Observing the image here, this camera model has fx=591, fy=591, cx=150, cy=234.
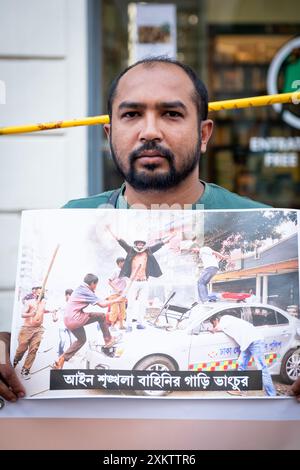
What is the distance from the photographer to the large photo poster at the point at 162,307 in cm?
133

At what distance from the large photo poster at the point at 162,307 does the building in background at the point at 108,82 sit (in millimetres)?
284

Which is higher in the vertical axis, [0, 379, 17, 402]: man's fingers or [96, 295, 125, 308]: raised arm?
[96, 295, 125, 308]: raised arm

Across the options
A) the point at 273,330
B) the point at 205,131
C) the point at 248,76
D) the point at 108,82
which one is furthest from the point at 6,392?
the point at 248,76

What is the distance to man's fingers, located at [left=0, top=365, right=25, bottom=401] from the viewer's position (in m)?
1.35

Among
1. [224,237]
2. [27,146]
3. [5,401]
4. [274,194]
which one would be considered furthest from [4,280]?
[274,194]

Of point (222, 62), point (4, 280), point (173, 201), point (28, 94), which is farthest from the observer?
point (222, 62)

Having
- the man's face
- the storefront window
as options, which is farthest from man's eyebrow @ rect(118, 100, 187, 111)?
the storefront window

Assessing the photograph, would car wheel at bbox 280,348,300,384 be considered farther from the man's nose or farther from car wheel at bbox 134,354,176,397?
the man's nose

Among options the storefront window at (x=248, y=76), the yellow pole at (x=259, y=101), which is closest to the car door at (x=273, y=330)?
the yellow pole at (x=259, y=101)

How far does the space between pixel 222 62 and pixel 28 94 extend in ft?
5.05

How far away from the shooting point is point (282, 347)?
4.39 feet

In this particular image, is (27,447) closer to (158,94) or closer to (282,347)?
(282,347)

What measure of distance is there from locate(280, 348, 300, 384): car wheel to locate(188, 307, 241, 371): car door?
4.2 inches

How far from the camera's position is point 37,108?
1.96 metres
